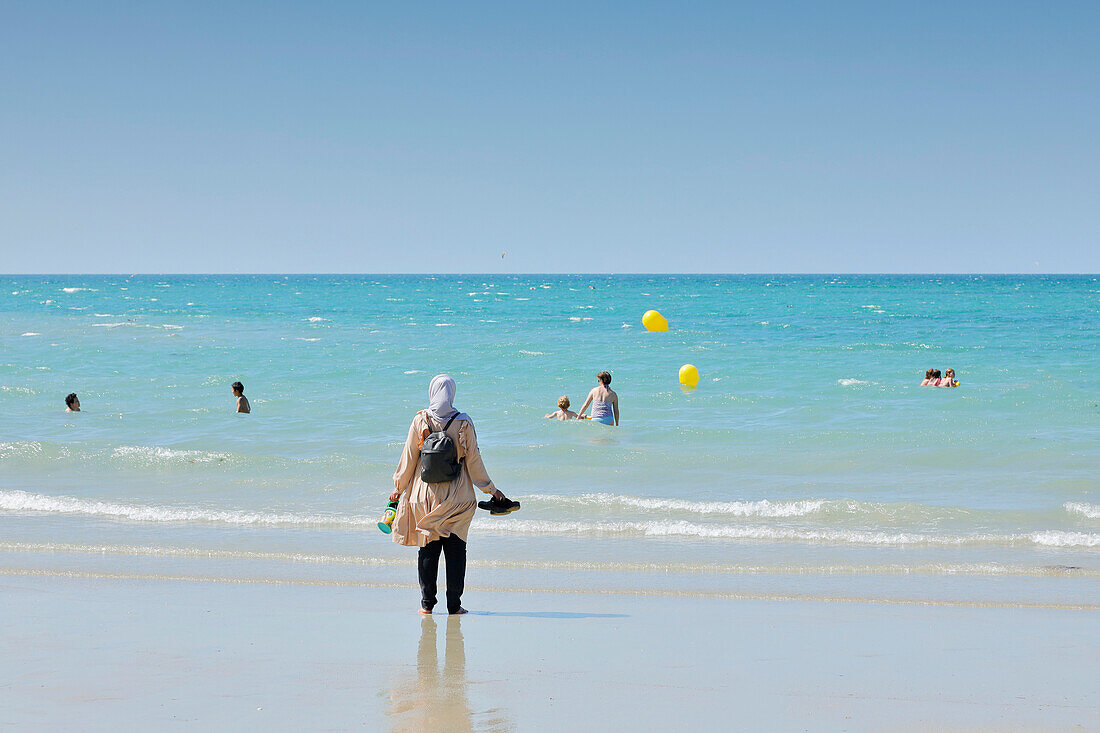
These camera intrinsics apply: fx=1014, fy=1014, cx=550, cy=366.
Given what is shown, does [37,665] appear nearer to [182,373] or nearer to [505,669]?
[505,669]

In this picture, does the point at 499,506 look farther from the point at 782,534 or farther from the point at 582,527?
the point at 782,534

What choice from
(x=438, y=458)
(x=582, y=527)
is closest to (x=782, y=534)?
(x=582, y=527)

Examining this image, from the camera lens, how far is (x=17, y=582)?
6773 millimetres

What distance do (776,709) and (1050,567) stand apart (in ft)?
13.6

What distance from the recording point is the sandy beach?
4355mm

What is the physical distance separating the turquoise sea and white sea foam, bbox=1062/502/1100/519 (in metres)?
0.04

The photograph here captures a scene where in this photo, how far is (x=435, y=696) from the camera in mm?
4613

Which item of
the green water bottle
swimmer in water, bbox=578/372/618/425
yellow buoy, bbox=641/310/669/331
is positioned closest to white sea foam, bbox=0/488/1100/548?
the green water bottle

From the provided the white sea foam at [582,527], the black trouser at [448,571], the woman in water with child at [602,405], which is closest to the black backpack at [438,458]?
the black trouser at [448,571]

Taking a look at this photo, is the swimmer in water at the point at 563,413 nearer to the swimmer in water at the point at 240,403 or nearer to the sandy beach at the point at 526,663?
the swimmer in water at the point at 240,403

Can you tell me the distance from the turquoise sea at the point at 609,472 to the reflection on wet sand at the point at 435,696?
1.44m

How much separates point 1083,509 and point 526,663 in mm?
6667

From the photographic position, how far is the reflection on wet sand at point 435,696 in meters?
4.26

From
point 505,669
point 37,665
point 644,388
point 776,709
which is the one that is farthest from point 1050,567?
point 644,388
